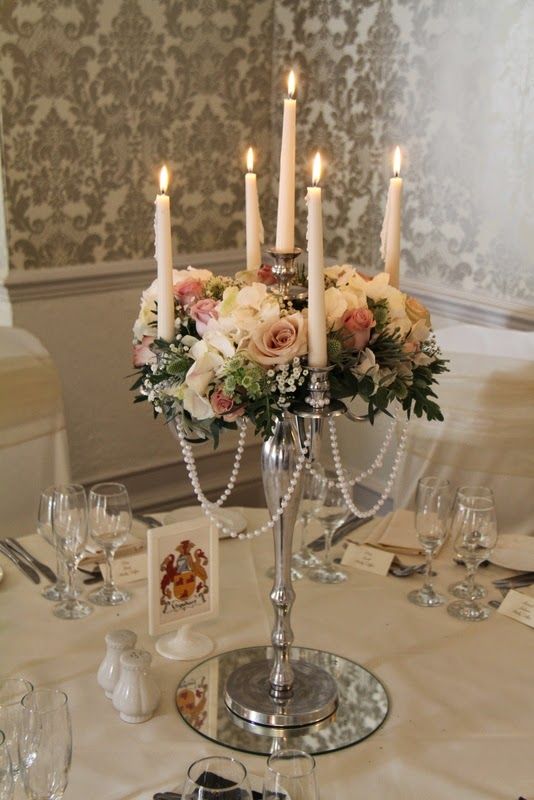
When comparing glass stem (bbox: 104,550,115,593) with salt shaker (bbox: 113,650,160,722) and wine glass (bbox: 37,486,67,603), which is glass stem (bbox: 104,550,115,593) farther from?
salt shaker (bbox: 113,650,160,722)

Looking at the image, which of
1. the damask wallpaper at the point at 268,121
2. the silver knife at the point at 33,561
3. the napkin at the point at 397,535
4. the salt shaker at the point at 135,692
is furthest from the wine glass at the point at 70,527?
the damask wallpaper at the point at 268,121

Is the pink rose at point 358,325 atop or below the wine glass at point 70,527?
atop

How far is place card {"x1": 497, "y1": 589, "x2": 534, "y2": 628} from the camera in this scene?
1648 millimetres

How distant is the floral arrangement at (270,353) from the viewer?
1227 mm

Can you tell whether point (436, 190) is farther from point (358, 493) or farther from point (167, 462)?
point (167, 462)

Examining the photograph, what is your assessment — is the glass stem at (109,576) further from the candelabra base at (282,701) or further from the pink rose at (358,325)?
the pink rose at (358,325)

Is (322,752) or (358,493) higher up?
(322,752)

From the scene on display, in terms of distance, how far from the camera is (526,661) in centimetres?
154

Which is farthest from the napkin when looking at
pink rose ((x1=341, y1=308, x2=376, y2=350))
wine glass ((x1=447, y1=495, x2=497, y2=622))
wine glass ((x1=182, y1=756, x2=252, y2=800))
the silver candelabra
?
wine glass ((x1=182, y1=756, x2=252, y2=800))

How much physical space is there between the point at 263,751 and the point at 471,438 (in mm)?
1285

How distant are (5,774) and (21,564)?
0.78m

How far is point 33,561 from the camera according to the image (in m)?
1.81

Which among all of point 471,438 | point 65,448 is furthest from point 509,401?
point 65,448

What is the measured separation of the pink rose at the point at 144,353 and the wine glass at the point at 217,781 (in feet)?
1.91
